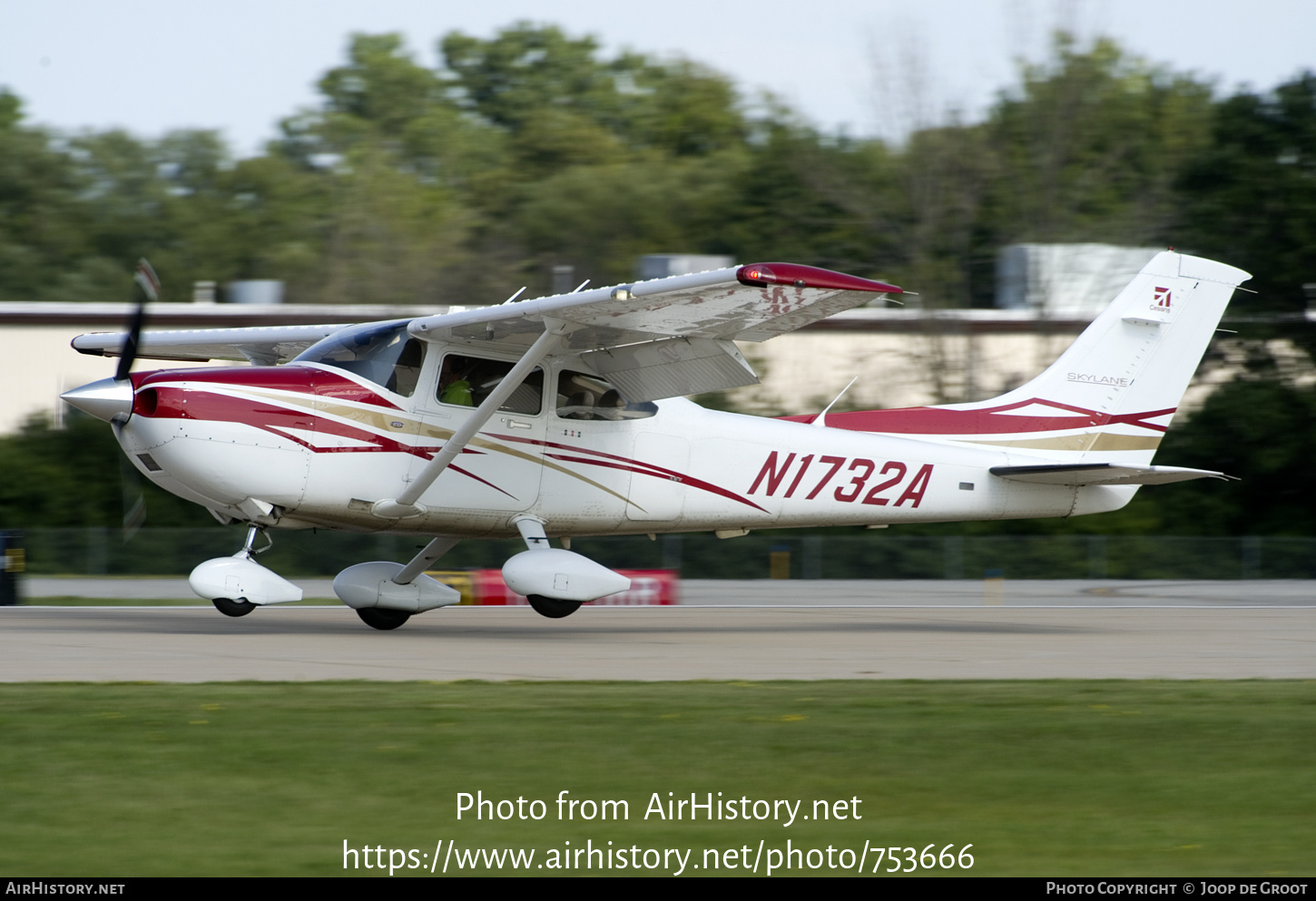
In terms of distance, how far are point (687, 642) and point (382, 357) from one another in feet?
12.4

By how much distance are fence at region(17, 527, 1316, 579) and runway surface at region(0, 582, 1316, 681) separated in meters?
7.10

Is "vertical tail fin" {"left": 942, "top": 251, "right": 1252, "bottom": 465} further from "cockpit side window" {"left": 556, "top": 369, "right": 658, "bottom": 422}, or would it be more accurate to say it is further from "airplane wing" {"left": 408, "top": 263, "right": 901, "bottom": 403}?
"cockpit side window" {"left": 556, "top": 369, "right": 658, "bottom": 422}

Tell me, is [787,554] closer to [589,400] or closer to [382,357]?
[589,400]

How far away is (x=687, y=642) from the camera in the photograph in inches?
533

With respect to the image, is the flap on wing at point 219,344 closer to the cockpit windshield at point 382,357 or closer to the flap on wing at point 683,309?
the cockpit windshield at point 382,357

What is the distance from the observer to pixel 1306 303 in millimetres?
34094

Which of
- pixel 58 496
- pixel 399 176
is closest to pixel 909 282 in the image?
pixel 58 496

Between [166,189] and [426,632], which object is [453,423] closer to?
[426,632]

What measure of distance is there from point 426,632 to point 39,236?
156 feet

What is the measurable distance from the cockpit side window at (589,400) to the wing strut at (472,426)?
81 cm

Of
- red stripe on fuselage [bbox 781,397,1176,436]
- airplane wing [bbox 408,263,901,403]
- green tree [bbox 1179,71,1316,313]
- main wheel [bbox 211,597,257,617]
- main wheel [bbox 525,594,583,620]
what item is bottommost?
main wheel [bbox 525,594,583,620]

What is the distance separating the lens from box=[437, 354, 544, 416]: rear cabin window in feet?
43.9

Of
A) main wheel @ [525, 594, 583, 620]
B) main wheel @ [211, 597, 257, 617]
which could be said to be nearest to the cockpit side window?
main wheel @ [525, 594, 583, 620]

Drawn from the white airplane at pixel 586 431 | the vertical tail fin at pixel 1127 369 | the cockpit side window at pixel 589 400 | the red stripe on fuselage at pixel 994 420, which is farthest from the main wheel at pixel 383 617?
the vertical tail fin at pixel 1127 369
